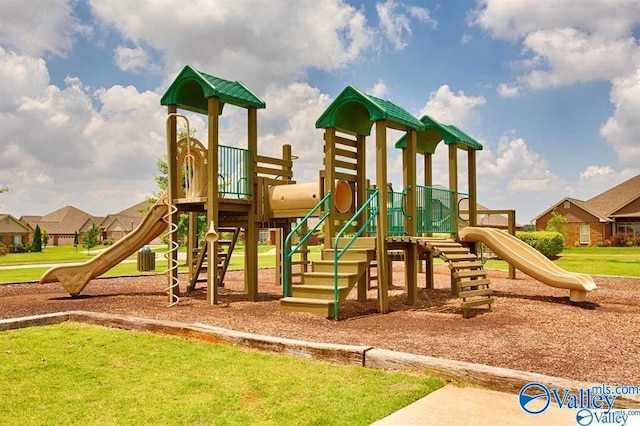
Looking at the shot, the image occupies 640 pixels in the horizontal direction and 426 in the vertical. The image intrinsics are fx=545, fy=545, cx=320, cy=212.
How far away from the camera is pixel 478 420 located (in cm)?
456

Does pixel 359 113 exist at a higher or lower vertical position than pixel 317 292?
higher

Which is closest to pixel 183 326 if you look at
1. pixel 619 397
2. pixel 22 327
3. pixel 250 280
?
pixel 22 327

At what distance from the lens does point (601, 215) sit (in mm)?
48719

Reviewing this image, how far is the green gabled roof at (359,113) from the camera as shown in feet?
36.9

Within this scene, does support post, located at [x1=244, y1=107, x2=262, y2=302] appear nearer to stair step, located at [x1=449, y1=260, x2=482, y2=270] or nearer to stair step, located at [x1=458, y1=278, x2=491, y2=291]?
stair step, located at [x1=449, y1=260, x2=482, y2=270]

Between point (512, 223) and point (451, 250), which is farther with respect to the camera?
point (512, 223)

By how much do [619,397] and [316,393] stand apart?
108 inches

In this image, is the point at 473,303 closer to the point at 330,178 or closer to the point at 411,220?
the point at 411,220
